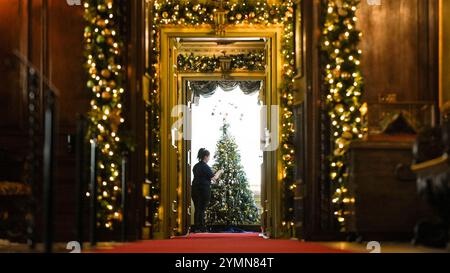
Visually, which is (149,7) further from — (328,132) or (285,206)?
(285,206)

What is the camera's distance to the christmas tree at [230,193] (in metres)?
19.2

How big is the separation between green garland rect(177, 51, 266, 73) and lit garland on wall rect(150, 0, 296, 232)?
268 cm

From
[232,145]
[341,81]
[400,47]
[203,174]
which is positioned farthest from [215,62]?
[341,81]

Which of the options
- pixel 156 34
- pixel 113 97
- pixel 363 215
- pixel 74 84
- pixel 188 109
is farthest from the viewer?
pixel 188 109

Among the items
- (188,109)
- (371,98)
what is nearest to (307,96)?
(371,98)

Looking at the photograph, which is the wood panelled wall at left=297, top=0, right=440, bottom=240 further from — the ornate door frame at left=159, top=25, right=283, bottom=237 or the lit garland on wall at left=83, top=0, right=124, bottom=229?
the lit garland on wall at left=83, top=0, right=124, bottom=229

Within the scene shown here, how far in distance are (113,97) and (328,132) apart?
7.20 feet

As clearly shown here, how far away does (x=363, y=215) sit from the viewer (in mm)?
8250

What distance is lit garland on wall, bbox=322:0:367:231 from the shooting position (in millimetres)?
9281

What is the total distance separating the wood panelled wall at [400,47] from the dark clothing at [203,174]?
774 cm

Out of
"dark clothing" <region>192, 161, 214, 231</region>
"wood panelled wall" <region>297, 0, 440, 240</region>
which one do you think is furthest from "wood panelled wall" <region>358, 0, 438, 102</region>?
"dark clothing" <region>192, 161, 214, 231</region>

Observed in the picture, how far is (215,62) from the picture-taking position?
1587 centimetres

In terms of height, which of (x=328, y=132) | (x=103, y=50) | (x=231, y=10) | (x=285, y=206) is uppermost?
(x=231, y=10)

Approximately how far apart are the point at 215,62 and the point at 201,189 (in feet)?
10.1
